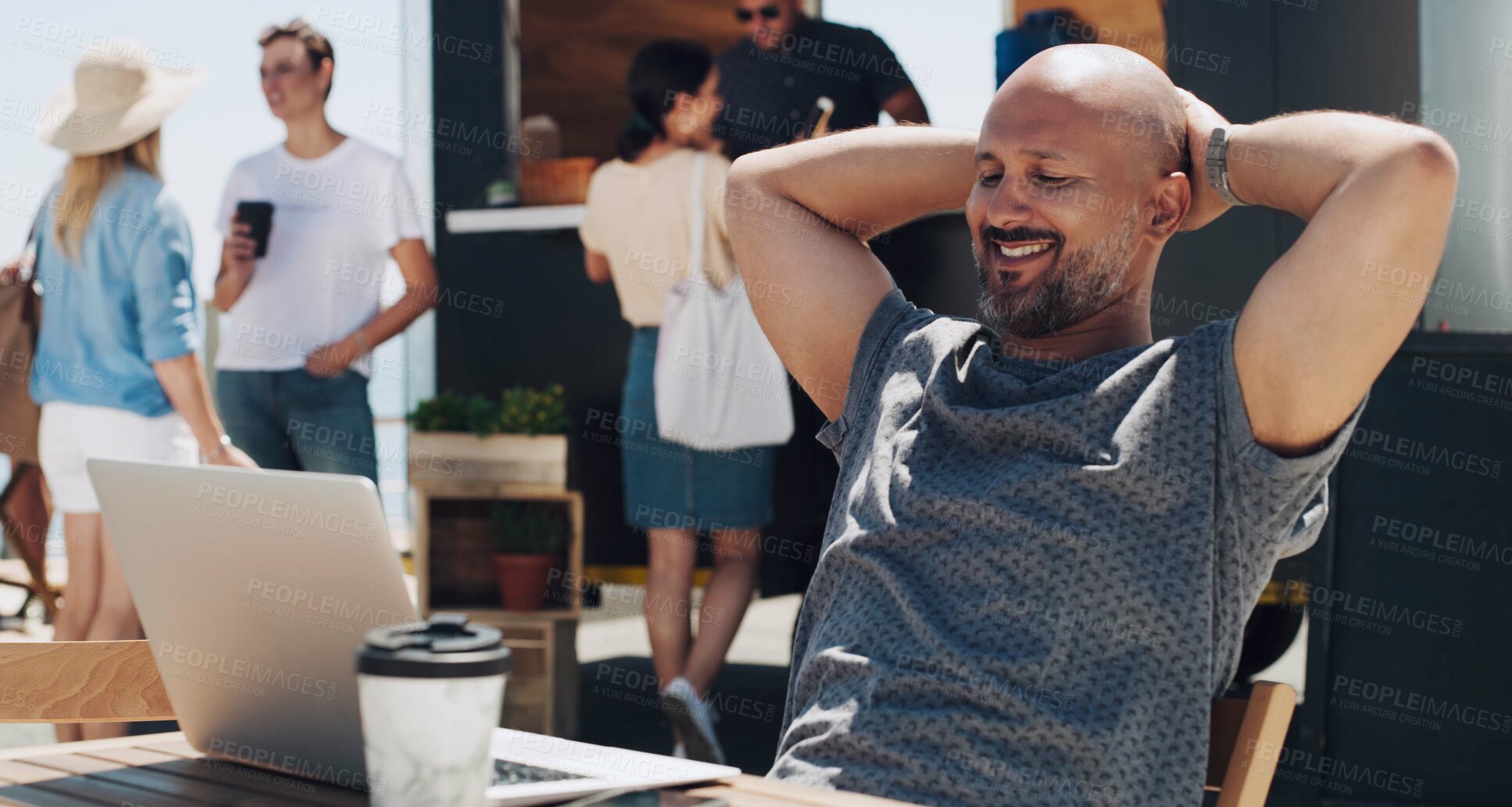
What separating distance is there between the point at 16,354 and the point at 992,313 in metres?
3.72

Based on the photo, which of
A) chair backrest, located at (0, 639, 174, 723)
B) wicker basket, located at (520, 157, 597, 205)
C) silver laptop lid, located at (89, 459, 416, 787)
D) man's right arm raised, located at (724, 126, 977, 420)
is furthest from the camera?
wicker basket, located at (520, 157, 597, 205)

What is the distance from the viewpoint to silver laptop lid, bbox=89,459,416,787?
111 centimetres

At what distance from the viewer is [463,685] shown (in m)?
0.93

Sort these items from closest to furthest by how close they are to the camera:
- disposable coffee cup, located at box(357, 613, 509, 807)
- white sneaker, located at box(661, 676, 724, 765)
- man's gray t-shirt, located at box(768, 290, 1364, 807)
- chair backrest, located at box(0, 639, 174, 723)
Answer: disposable coffee cup, located at box(357, 613, 509, 807)
man's gray t-shirt, located at box(768, 290, 1364, 807)
chair backrest, located at box(0, 639, 174, 723)
white sneaker, located at box(661, 676, 724, 765)

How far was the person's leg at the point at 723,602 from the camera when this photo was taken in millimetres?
3926

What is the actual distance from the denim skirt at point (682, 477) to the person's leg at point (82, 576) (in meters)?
1.42

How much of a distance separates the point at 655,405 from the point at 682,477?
0.24 meters

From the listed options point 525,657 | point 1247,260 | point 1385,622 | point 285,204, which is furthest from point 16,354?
point 1385,622

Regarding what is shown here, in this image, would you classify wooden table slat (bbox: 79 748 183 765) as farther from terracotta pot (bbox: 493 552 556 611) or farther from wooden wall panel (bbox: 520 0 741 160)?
wooden wall panel (bbox: 520 0 741 160)

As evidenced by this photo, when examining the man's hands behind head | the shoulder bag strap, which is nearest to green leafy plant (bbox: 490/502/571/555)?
the shoulder bag strap

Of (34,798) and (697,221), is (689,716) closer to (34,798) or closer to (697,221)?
(697,221)

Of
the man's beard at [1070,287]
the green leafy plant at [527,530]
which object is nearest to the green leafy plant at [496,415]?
the green leafy plant at [527,530]

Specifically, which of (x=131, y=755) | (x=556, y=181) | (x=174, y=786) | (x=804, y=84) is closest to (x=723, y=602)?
(x=804, y=84)

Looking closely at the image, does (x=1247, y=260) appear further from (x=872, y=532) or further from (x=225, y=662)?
(x=225, y=662)
